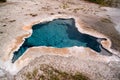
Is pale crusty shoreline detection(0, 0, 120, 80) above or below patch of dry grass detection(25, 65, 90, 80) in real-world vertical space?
above

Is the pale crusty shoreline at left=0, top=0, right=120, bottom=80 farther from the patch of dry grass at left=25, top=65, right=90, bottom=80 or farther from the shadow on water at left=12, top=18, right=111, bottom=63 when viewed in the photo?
the patch of dry grass at left=25, top=65, right=90, bottom=80

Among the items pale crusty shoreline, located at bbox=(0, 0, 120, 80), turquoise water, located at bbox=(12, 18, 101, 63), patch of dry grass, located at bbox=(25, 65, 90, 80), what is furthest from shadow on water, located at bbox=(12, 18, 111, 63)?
patch of dry grass, located at bbox=(25, 65, 90, 80)

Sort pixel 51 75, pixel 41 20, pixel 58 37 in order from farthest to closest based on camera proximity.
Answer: pixel 41 20 < pixel 58 37 < pixel 51 75

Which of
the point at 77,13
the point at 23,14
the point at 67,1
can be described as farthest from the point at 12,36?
the point at 67,1

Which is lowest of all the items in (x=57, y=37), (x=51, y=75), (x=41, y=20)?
(x=51, y=75)

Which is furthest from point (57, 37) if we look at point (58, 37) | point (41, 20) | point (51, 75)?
point (51, 75)

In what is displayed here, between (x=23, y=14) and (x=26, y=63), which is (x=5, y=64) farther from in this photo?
(x=23, y=14)

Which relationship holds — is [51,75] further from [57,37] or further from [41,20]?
[41,20]

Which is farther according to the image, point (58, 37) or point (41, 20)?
point (41, 20)
